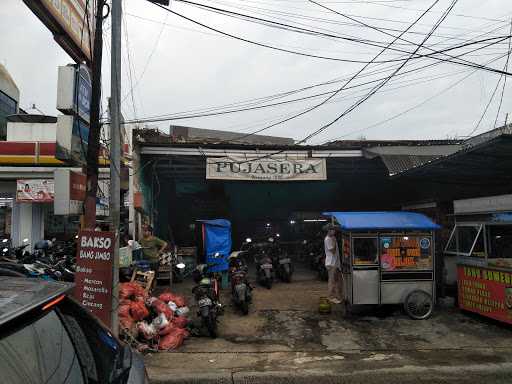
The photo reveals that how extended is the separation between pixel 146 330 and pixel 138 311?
0.57 m

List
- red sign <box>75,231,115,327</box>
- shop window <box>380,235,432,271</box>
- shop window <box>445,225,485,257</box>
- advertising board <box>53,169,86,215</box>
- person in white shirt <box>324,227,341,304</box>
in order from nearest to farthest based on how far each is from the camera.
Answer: red sign <box>75,231,115,327</box> < advertising board <box>53,169,86,215</box> < shop window <box>445,225,485,257</box> < shop window <box>380,235,432,271</box> < person in white shirt <box>324,227,341,304</box>

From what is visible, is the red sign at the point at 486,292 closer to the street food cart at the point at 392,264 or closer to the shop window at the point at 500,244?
the shop window at the point at 500,244

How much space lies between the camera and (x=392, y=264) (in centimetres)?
816

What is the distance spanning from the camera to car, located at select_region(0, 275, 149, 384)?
5.36 feet

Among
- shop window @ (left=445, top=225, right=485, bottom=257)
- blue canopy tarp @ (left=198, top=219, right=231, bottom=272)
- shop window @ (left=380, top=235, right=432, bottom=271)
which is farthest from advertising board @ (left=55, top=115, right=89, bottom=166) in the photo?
shop window @ (left=445, top=225, right=485, bottom=257)

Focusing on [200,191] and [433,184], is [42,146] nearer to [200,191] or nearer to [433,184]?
[200,191]

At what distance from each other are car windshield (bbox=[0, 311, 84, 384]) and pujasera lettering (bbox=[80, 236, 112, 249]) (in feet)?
12.5

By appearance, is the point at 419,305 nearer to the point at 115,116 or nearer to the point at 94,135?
the point at 115,116

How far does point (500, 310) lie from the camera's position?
7.21 metres

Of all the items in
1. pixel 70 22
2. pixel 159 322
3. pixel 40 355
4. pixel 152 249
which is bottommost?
pixel 159 322

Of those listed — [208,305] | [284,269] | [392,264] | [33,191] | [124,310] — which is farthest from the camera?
[33,191]

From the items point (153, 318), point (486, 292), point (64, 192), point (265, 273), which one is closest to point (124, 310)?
point (153, 318)

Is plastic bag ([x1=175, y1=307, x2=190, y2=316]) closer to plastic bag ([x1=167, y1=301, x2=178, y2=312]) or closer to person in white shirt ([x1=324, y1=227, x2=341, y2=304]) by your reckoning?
plastic bag ([x1=167, y1=301, x2=178, y2=312])

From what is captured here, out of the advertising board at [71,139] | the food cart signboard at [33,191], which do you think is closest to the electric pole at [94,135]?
the advertising board at [71,139]
